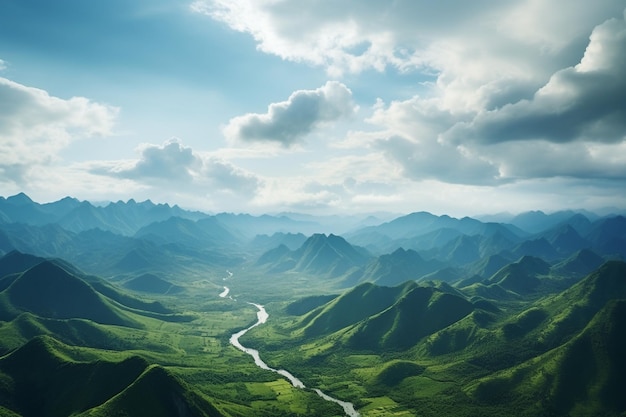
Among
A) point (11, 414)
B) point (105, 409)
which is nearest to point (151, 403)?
point (105, 409)

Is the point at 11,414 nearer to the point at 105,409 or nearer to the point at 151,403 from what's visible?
the point at 105,409
